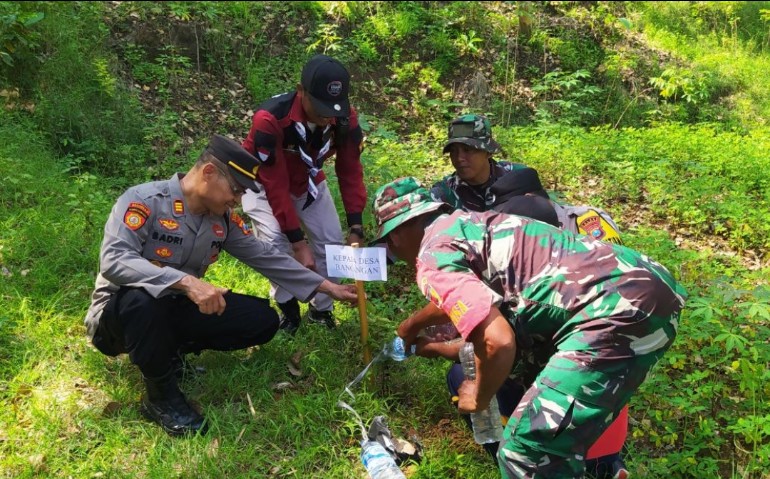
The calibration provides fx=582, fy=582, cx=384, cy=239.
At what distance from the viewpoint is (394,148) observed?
267 inches

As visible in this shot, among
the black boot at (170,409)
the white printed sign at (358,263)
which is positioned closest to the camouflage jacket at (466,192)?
the white printed sign at (358,263)

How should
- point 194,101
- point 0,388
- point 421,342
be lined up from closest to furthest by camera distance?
point 421,342, point 0,388, point 194,101

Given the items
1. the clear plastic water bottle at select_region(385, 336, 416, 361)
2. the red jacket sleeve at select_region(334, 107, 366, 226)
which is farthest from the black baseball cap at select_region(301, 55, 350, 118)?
the clear plastic water bottle at select_region(385, 336, 416, 361)

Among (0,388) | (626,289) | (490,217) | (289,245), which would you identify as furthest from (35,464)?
(626,289)

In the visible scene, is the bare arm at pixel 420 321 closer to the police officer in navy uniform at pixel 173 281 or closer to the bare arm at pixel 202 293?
the police officer in navy uniform at pixel 173 281

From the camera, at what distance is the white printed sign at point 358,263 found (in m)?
3.08

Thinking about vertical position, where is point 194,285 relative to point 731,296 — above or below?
above

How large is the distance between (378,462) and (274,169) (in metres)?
1.88

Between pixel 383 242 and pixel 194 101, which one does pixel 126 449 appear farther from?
pixel 194 101

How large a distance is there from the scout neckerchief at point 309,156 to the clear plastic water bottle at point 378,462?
1758 millimetres

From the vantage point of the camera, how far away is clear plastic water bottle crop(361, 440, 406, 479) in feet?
8.75

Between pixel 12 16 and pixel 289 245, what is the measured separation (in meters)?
4.60

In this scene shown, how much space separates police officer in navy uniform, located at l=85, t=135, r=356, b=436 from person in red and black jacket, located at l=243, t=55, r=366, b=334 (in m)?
0.47

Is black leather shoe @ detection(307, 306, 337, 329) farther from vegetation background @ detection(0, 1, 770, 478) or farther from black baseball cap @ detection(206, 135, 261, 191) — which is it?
black baseball cap @ detection(206, 135, 261, 191)
